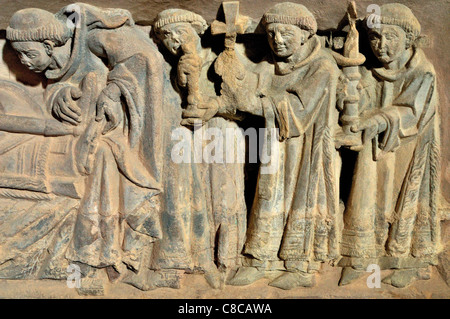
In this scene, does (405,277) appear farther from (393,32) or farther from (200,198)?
(393,32)

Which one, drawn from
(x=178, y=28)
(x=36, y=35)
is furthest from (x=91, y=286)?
(x=178, y=28)

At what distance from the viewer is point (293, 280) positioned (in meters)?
4.63

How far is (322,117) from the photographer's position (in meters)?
4.37

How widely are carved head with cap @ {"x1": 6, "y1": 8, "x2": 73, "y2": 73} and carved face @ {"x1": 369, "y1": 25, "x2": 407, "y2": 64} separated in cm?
193

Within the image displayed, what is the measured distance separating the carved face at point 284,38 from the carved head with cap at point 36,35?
1.26m

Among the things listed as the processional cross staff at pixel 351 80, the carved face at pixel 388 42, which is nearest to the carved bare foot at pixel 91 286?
the processional cross staff at pixel 351 80

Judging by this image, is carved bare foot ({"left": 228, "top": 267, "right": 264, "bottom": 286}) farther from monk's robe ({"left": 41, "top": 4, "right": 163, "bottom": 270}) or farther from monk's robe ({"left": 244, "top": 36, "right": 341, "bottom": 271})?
monk's robe ({"left": 41, "top": 4, "right": 163, "bottom": 270})

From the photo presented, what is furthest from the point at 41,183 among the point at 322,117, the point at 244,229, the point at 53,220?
the point at 322,117

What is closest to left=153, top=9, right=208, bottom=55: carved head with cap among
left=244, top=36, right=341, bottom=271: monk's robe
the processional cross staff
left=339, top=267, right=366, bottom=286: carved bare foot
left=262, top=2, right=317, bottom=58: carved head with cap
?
left=262, top=2, right=317, bottom=58: carved head with cap

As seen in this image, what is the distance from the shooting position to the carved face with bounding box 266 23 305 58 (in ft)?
13.6

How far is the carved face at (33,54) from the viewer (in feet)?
13.5

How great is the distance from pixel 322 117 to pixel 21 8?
203 cm

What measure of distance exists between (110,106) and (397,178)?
201 cm

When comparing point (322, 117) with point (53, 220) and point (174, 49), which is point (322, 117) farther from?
point (53, 220)
